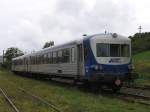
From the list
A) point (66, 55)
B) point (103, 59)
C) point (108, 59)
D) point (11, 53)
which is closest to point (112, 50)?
point (108, 59)

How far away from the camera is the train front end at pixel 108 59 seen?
18625mm

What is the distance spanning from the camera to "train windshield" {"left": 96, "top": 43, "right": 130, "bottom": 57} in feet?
62.8

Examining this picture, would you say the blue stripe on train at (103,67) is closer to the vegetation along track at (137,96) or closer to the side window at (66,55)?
the vegetation along track at (137,96)

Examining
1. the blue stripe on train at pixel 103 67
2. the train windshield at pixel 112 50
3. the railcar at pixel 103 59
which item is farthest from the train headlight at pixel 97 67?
the train windshield at pixel 112 50

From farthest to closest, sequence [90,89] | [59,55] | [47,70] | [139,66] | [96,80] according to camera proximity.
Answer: [139,66], [47,70], [59,55], [90,89], [96,80]

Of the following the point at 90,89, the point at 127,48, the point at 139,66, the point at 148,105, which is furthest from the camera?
the point at 139,66

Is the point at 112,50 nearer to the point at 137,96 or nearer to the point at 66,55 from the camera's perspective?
the point at 137,96

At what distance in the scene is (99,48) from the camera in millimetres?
19203

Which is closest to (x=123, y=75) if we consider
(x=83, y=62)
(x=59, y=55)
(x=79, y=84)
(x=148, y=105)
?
(x=83, y=62)

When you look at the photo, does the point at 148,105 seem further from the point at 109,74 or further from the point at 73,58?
the point at 73,58

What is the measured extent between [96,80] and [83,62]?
175 cm

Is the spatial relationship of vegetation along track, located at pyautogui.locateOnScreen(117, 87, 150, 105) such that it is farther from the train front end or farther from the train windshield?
the train windshield

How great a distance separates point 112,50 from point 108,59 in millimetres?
638

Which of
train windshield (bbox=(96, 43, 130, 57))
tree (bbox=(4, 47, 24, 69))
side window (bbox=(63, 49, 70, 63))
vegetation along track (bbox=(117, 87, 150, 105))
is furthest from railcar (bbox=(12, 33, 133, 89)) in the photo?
tree (bbox=(4, 47, 24, 69))
